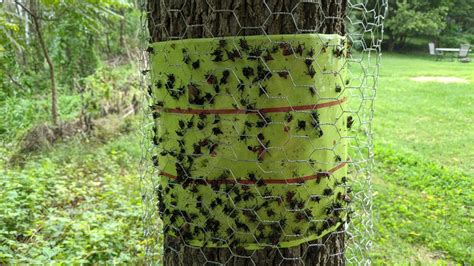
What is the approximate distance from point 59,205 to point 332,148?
3.78 metres

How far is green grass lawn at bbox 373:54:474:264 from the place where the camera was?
3.89 meters

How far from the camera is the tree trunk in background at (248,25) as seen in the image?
47.4 inches

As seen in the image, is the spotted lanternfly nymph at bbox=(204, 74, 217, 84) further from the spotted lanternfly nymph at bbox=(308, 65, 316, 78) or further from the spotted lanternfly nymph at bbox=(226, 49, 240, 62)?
the spotted lanternfly nymph at bbox=(308, 65, 316, 78)

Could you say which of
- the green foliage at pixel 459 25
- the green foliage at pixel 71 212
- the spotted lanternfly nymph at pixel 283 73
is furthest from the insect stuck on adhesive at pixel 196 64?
the green foliage at pixel 459 25

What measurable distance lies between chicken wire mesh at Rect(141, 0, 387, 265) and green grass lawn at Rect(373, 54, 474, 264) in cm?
258

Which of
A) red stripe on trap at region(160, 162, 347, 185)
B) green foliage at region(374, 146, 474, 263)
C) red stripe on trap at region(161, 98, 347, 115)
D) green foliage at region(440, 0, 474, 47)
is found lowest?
green foliage at region(374, 146, 474, 263)

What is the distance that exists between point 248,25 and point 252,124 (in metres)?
0.28

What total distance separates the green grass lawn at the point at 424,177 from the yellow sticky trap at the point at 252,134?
8.56 feet

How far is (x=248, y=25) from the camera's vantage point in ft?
3.96

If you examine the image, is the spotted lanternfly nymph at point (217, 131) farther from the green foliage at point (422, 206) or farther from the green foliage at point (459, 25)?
the green foliage at point (459, 25)

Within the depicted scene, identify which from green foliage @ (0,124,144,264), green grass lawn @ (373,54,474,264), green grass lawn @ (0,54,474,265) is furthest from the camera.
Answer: green grass lawn @ (373,54,474,264)

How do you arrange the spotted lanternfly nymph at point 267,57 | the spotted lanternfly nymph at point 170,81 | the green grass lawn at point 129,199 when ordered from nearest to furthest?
the spotted lanternfly nymph at point 267,57, the spotted lanternfly nymph at point 170,81, the green grass lawn at point 129,199

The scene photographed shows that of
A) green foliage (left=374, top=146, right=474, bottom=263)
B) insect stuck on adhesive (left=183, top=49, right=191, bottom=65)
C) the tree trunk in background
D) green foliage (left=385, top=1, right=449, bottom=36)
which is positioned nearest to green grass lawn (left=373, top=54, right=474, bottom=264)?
green foliage (left=374, top=146, right=474, bottom=263)

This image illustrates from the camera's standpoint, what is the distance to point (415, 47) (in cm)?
2597
